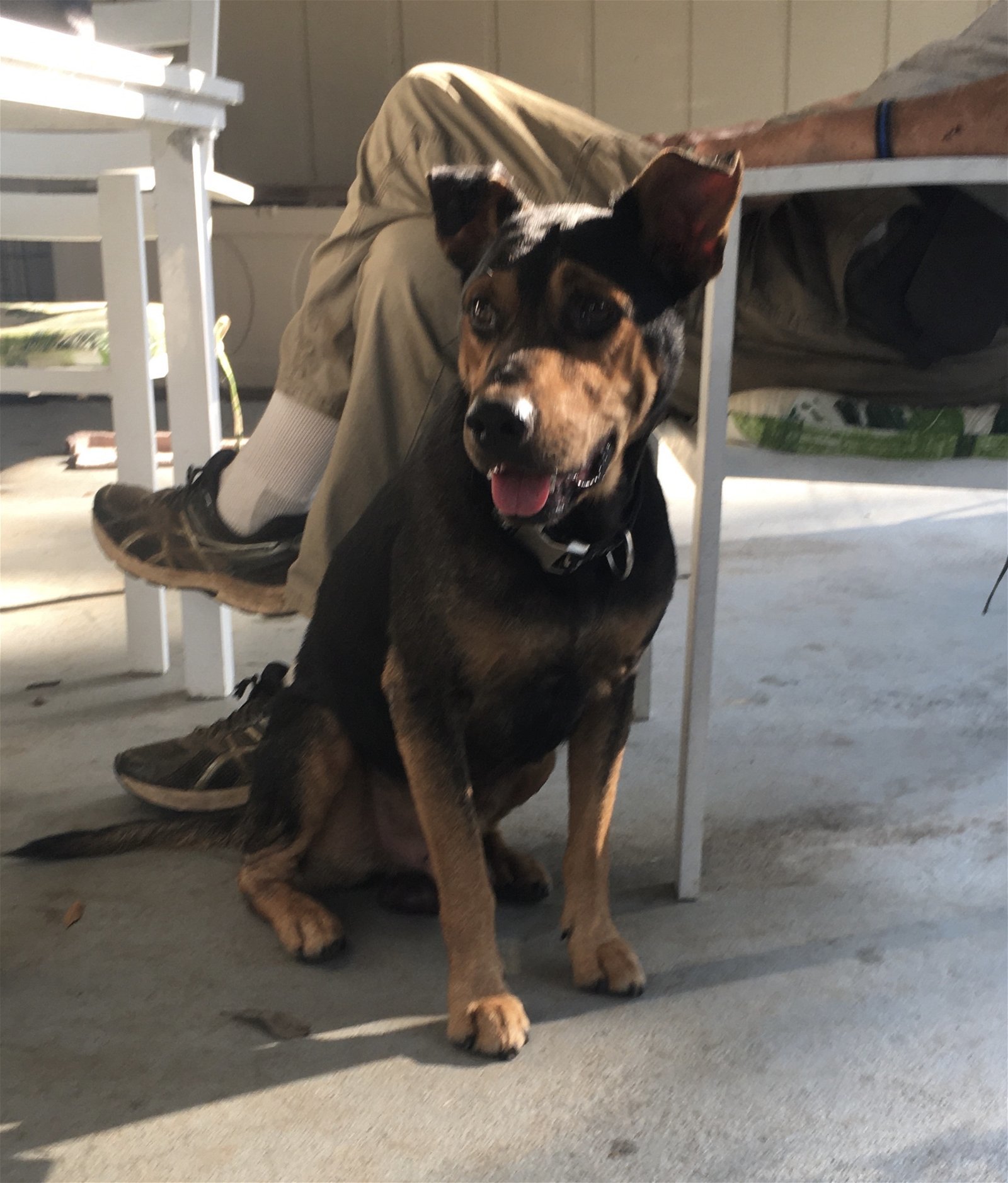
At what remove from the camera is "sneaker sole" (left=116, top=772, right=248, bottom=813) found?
1897 mm

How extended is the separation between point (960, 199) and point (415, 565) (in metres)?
0.94

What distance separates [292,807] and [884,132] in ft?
3.85

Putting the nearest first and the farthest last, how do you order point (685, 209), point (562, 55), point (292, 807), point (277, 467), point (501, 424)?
point (501, 424), point (685, 209), point (292, 807), point (277, 467), point (562, 55)

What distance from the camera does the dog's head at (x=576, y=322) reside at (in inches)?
48.8

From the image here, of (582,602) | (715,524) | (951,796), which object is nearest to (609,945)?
(582,602)

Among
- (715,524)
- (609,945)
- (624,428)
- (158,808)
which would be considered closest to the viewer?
(624,428)

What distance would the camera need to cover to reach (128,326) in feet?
7.71

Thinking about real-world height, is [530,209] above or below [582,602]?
above

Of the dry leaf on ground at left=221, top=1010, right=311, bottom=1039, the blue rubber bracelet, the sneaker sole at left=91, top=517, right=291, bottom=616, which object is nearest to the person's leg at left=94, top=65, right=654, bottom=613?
the sneaker sole at left=91, top=517, right=291, bottom=616

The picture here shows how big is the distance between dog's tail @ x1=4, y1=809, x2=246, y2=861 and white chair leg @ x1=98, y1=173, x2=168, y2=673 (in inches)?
33.3

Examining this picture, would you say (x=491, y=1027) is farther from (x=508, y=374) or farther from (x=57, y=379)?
(x=57, y=379)

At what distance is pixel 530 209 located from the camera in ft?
4.59

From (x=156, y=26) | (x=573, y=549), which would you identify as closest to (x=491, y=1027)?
(x=573, y=549)

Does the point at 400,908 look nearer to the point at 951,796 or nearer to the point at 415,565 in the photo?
the point at 415,565
